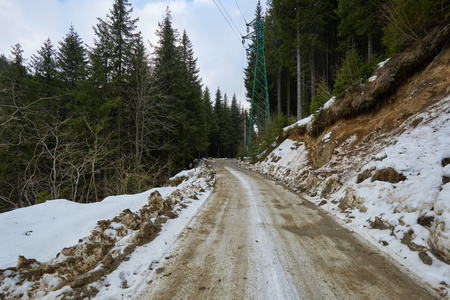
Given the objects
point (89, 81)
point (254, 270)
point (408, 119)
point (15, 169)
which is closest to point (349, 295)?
point (254, 270)

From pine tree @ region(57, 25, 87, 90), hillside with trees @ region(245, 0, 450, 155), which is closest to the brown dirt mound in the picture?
hillside with trees @ region(245, 0, 450, 155)

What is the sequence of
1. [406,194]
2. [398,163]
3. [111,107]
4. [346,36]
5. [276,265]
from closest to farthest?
[276,265], [406,194], [398,163], [111,107], [346,36]

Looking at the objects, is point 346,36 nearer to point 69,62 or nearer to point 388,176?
point 388,176

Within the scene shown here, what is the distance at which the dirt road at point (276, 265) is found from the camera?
191 cm

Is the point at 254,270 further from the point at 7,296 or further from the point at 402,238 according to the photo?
the point at 7,296

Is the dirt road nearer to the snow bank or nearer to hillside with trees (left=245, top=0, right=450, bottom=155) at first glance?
the snow bank

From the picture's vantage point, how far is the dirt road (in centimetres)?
191

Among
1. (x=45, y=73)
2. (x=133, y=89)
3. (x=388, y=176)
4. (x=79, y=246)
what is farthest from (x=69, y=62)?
(x=388, y=176)

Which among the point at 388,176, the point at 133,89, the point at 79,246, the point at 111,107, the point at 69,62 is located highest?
the point at 69,62

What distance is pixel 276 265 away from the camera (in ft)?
7.82

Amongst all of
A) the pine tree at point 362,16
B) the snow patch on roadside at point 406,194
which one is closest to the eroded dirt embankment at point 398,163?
the snow patch on roadside at point 406,194

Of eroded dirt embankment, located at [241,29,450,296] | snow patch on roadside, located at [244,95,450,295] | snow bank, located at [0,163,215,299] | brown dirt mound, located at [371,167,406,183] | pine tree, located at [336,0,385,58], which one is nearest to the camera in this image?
snow bank, located at [0,163,215,299]

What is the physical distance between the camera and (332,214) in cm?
433

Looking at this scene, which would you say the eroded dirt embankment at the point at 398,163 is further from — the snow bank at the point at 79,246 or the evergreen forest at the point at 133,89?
the snow bank at the point at 79,246
